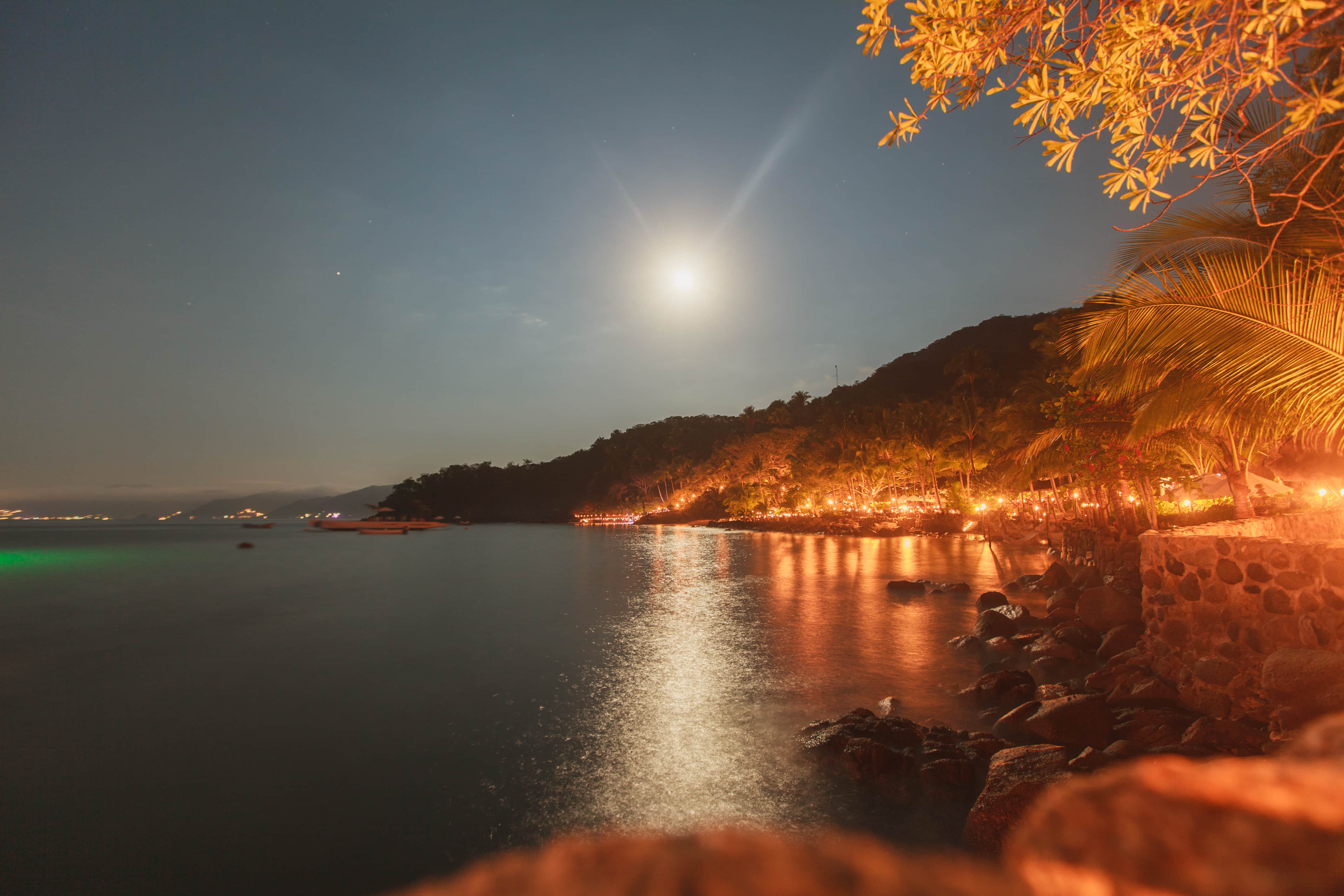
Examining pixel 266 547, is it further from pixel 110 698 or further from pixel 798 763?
pixel 798 763

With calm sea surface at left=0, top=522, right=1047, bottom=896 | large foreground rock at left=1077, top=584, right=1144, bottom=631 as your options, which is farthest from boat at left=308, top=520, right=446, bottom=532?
large foreground rock at left=1077, top=584, right=1144, bottom=631

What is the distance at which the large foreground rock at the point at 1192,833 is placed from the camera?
0.67 metres

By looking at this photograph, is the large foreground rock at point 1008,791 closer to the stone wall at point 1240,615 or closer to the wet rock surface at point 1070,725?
the wet rock surface at point 1070,725

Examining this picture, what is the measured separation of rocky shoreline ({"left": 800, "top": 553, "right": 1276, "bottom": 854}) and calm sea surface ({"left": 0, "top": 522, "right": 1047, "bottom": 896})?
47 centimetres

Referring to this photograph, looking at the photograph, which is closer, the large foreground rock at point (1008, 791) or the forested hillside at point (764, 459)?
the large foreground rock at point (1008, 791)

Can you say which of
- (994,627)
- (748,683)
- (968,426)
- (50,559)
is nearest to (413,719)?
(748,683)

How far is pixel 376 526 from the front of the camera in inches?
3615

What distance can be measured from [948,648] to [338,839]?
34.3 feet

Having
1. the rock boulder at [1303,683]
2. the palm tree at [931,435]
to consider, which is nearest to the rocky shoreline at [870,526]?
the palm tree at [931,435]

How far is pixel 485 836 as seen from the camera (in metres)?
6.20

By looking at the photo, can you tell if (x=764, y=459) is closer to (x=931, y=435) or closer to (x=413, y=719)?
(x=931, y=435)

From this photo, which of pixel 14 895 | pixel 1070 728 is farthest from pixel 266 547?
pixel 1070 728

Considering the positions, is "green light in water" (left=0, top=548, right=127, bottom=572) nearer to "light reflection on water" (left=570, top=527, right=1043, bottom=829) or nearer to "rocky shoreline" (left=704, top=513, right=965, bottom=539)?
"light reflection on water" (left=570, top=527, right=1043, bottom=829)

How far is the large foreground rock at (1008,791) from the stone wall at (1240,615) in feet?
7.60
